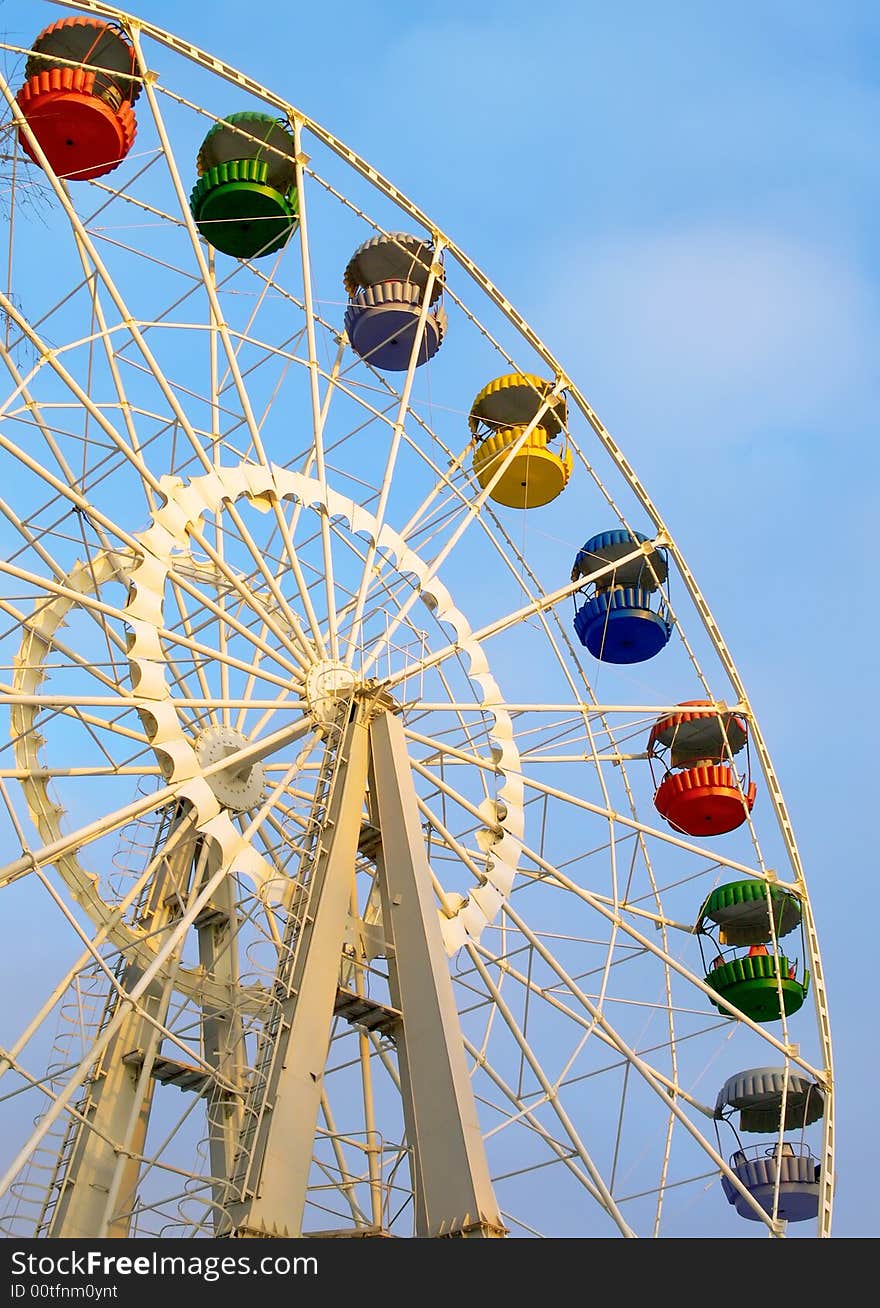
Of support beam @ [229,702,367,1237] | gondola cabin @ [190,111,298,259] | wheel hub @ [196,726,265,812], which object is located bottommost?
support beam @ [229,702,367,1237]

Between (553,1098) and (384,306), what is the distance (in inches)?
392

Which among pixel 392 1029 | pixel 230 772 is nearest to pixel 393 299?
pixel 230 772

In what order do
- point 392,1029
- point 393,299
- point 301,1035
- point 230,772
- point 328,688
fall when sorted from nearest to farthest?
point 301,1035
point 392,1029
point 230,772
point 328,688
point 393,299

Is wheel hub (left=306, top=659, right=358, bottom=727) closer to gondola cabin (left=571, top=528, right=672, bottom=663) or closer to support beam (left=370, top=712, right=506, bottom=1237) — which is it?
support beam (left=370, top=712, right=506, bottom=1237)

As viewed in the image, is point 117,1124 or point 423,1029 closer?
point 423,1029

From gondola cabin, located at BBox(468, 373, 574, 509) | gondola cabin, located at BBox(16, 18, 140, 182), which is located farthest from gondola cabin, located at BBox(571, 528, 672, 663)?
gondola cabin, located at BBox(16, 18, 140, 182)

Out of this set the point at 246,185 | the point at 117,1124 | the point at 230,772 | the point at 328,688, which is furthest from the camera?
the point at 246,185

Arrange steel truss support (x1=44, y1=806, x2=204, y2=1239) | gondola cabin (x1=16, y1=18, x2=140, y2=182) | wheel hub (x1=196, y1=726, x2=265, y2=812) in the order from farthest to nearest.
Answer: gondola cabin (x1=16, y1=18, x2=140, y2=182), wheel hub (x1=196, y1=726, x2=265, y2=812), steel truss support (x1=44, y1=806, x2=204, y2=1239)

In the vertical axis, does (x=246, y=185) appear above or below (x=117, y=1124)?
above

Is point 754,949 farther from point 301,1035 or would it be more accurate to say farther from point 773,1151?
point 301,1035

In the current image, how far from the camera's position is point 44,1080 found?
14.2m

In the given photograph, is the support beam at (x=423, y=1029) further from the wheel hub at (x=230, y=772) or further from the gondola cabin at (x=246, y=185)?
the gondola cabin at (x=246, y=185)
